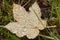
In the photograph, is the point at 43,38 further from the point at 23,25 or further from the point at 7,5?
the point at 7,5

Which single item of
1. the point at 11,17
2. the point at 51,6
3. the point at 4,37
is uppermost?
the point at 51,6

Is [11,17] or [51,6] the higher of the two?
[51,6]

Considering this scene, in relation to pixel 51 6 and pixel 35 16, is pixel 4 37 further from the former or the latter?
pixel 51 6

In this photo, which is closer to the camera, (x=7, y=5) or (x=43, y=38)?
(x=43, y=38)

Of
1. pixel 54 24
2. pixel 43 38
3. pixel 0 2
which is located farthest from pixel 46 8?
pixel 0 2

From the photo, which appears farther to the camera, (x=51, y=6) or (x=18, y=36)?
(x=51, y=6)

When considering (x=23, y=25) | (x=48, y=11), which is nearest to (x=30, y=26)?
(x=23, y=25)

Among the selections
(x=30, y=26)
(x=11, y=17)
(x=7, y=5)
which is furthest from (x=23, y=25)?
(x=7, y=5)

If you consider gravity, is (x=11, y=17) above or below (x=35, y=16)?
below

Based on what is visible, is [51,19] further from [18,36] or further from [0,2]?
[0,2]
